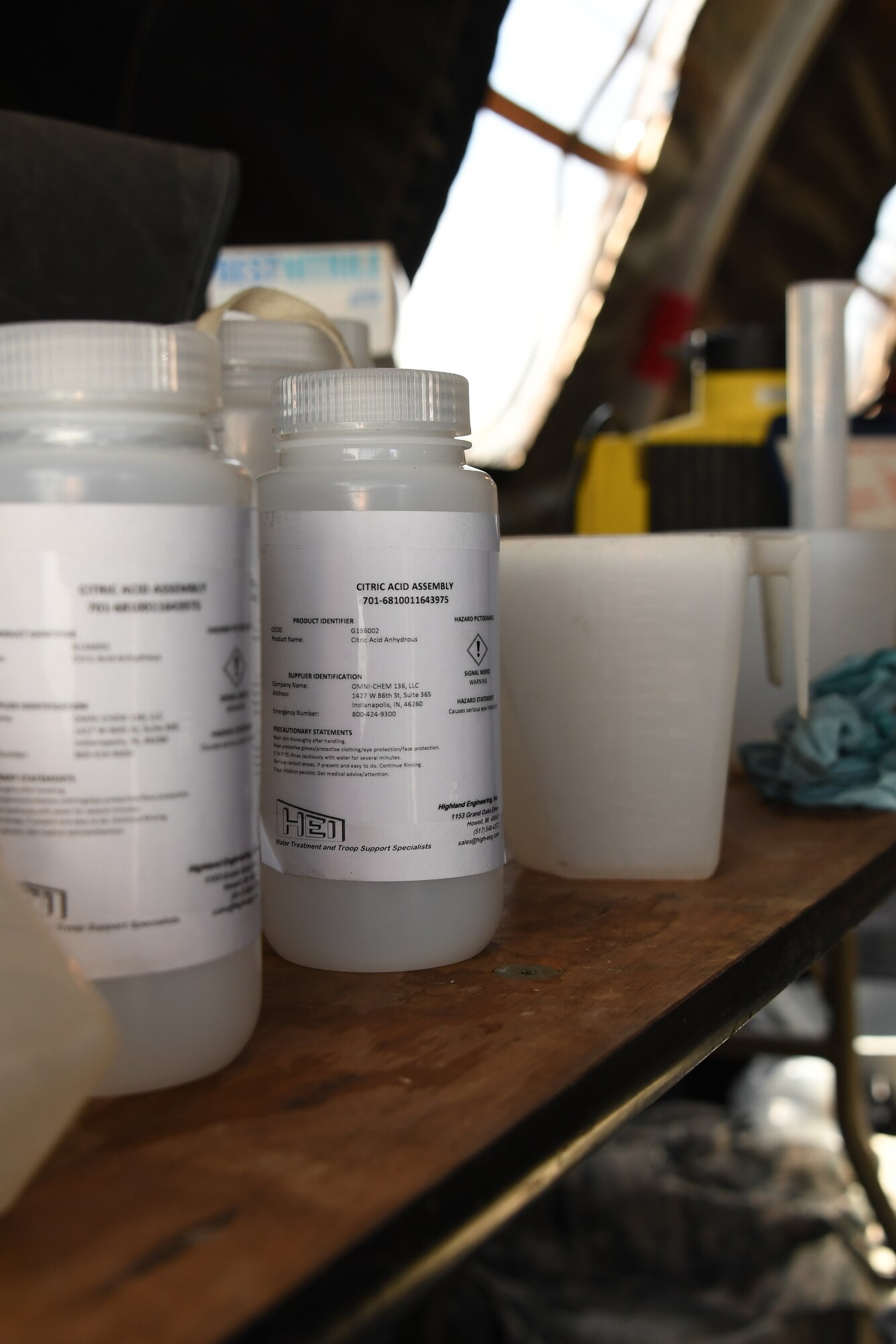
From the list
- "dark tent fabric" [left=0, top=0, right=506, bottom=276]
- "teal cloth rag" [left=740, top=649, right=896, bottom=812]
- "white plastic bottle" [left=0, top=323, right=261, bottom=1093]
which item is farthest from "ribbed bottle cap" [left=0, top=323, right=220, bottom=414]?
"dark tent fabric" [left=0, top=0, right=506, bottom=276]

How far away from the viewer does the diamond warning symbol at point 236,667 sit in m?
0.41

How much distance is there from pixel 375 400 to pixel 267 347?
151mm

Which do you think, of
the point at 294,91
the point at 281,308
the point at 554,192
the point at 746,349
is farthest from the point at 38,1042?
the point at 554,192

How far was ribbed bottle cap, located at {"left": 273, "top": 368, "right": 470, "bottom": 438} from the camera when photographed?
494mm

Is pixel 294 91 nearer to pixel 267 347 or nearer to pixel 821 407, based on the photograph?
pixel 821 407

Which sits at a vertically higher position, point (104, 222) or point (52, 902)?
point (104, 222)

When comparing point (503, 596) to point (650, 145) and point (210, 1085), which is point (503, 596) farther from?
point (650, 145)

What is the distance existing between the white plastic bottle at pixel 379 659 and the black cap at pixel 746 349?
3.54 ft

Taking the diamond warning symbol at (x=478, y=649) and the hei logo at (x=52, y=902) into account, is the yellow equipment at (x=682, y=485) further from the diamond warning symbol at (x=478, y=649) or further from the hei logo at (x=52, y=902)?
the hei logo at (x=52, y=902)

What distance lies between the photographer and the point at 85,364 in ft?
1.25

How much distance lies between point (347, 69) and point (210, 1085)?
2.80m

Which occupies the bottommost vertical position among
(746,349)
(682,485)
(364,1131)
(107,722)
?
(364,1131)

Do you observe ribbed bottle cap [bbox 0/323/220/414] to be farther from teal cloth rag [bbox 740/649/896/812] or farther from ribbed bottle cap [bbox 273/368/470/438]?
teal cloth rag [bbox 740/649/896/812]

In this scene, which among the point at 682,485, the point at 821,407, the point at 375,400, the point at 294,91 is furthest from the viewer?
the point at 294,91
